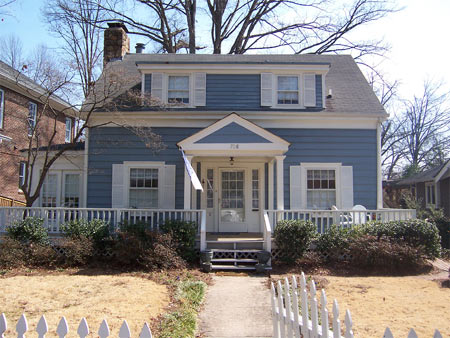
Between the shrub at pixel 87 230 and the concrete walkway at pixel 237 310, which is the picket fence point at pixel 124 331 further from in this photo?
the shrub at pixel 87 230

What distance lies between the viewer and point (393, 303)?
6.43 meters

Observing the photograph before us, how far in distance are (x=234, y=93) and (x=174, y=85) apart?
214 cm

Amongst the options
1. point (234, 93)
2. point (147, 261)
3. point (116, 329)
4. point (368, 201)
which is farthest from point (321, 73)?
point (116, 329)

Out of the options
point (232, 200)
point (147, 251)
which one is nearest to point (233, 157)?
point (232, 200)

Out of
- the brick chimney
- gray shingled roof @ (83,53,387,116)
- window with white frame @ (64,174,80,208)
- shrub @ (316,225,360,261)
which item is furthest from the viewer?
the brick chimney

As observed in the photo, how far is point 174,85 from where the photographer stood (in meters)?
12.9

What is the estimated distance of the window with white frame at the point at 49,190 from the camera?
42.7 feet

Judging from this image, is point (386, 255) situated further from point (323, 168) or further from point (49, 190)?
point (49, 190)

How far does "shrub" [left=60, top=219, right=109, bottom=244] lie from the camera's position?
9.68 meters

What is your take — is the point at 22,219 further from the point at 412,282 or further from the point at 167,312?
the point at 412,282

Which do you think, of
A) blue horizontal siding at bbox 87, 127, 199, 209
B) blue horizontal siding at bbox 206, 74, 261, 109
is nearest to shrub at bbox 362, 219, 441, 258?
blue horizontal siding at bbox 206, 74, 261, 109

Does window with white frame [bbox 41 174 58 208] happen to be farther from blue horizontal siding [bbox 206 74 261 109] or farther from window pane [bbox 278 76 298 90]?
window pane [bbox 278 76 298 90]

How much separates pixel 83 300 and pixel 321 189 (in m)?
8.32

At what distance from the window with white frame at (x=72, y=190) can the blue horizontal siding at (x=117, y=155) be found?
959 mm
